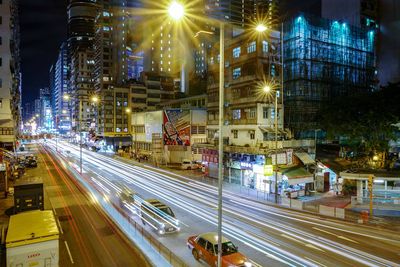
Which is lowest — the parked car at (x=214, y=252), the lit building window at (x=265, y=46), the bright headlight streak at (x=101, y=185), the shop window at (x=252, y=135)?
the bright headlight streak at (x=101, y=185)

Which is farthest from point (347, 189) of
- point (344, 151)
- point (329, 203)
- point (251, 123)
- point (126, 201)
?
point (126, 201)

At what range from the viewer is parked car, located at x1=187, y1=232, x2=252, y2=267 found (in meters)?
14.3

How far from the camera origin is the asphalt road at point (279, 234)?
16141 millimetres

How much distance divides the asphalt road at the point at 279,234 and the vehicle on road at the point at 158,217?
0.49 metres

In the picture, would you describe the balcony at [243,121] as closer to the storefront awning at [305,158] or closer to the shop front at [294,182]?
the storefront awning at [305,158]

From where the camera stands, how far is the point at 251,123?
3838 centimetres

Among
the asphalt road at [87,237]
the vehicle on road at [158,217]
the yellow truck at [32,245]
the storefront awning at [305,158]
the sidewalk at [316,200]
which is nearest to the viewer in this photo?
the yellow truck at [32,245]

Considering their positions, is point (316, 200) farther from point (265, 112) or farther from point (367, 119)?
point (265, 112)

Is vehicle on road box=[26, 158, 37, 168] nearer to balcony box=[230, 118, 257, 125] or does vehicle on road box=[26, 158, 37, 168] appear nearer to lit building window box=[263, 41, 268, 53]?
balcony box=[230, 118, 257, 125]

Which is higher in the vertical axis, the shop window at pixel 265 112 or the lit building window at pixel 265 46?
the lit building window at pixel 265 46

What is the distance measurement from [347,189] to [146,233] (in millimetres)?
25005

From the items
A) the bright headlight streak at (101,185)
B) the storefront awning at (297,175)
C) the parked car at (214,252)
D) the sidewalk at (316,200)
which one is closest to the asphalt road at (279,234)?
the parked car at (214,252)

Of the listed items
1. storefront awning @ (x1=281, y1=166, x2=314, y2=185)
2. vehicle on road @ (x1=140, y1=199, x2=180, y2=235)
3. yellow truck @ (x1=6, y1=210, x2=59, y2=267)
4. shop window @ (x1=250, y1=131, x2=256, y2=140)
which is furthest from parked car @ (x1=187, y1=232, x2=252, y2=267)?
shop window @ (x1=250, y1=131, x2=256, y2=140)

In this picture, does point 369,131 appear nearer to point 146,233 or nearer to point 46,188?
point 146,233
